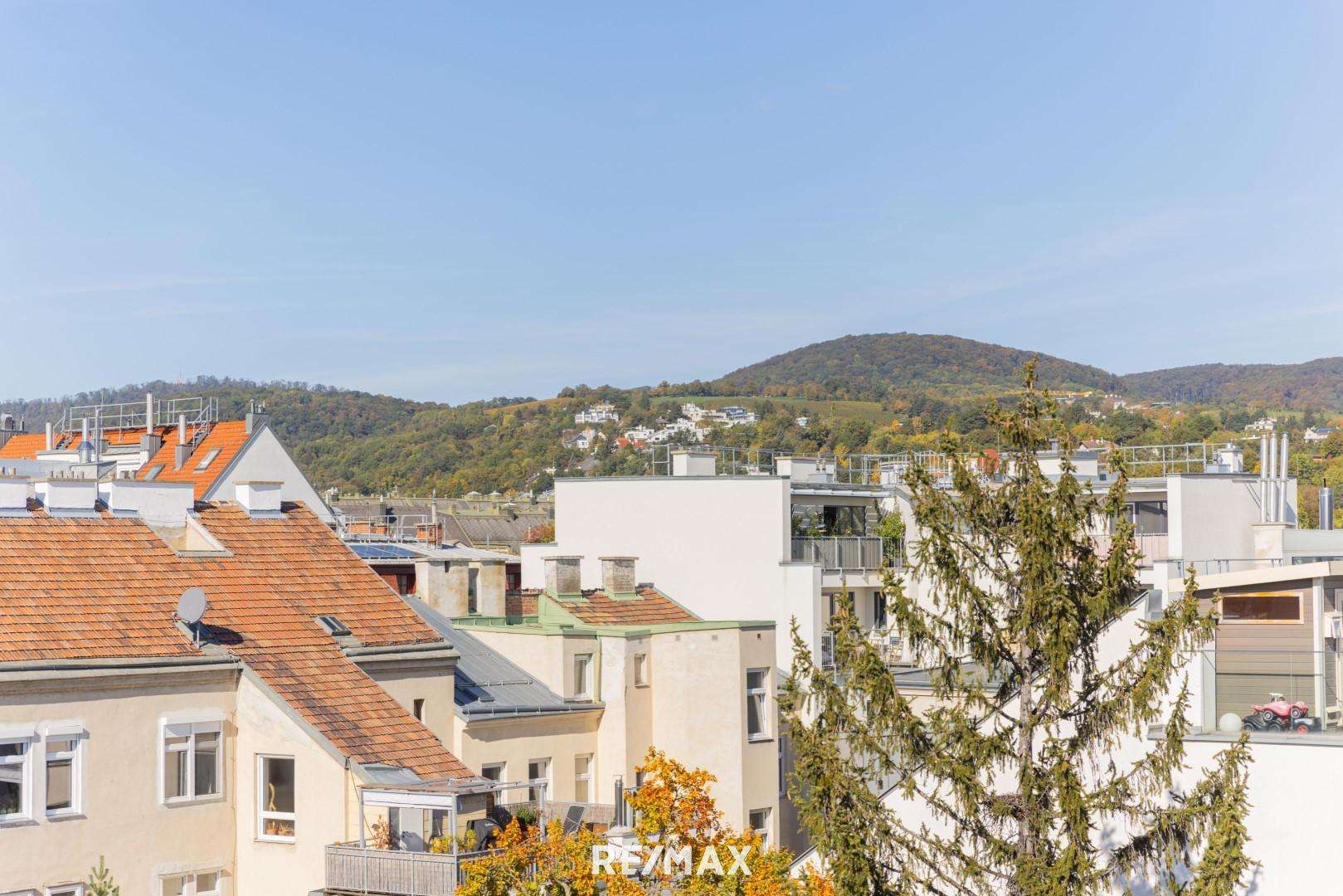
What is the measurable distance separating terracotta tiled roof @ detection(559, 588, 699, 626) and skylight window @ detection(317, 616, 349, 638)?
11302 mm

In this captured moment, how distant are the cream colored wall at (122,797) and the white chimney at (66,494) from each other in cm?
526

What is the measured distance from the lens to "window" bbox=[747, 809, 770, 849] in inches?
1599

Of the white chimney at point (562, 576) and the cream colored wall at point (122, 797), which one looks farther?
the white chimney at point (562, 576)

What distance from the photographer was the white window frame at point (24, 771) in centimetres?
2644

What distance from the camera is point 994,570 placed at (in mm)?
22297

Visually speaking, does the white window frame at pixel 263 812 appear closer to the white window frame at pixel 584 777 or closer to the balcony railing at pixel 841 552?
the white window frame at pixel 584 777

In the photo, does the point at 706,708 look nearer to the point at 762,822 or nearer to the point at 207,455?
the point at 762,822

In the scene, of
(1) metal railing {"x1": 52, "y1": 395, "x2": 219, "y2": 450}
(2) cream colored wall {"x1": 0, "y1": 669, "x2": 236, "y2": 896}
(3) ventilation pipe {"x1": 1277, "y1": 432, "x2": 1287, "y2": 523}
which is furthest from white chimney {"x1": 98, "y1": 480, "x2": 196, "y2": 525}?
(3) ventilation pipe {"x1": 1277, "y1": 432, "x2": 1287, "y2": 523}

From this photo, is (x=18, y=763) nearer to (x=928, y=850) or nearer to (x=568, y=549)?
(x=928, y=850)

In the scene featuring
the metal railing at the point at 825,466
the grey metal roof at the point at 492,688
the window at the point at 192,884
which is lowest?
the window at the point at 192,884

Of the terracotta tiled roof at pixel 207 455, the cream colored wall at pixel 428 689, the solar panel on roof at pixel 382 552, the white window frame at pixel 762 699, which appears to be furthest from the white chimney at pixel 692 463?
the cream colored wall at pixel 428 689

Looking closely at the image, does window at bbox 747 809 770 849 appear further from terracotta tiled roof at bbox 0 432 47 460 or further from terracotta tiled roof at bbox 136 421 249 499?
terracotta tiled roof at bbox 0 432 47 460

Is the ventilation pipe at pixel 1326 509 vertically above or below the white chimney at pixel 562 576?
above

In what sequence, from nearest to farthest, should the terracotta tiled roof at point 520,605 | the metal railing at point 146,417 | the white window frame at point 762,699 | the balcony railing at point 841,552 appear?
the white window frame at point 762,699 < the terracotta tiled roof at point 520,605 < the balcony railing at point 841,552 < the metal railing at point 146,417
